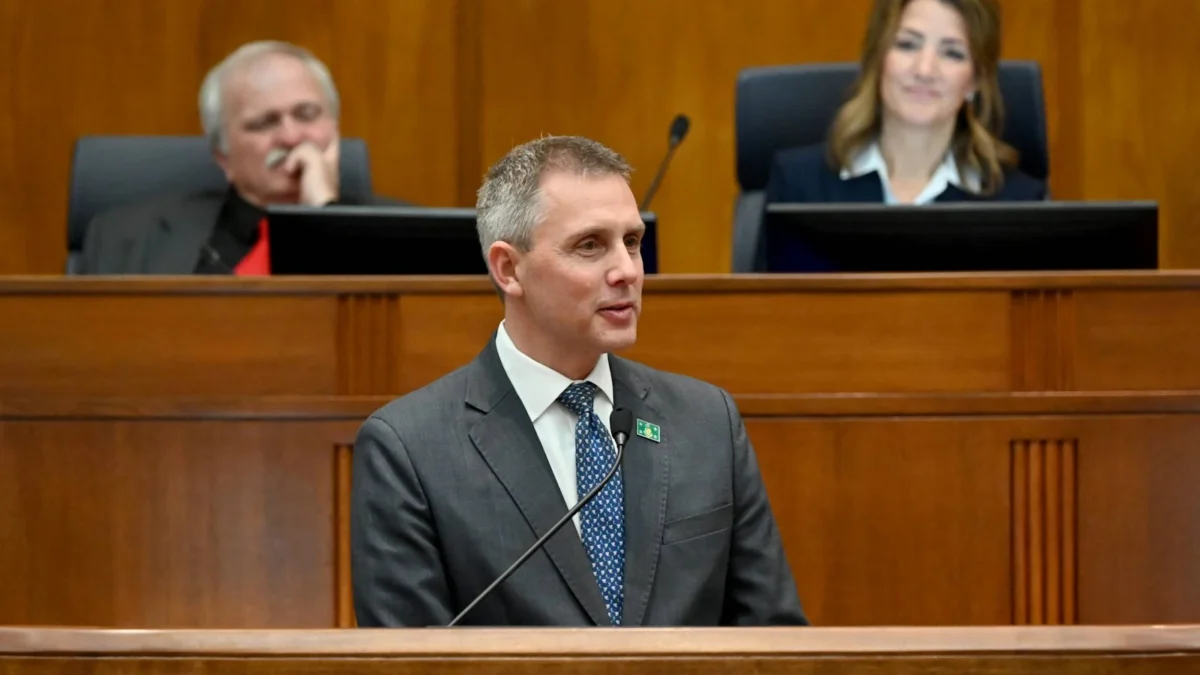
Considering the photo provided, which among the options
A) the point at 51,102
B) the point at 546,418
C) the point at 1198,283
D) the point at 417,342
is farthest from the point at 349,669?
the point at 51,102

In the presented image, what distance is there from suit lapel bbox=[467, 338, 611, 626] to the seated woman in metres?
1.78

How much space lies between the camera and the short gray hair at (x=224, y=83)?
3658mm

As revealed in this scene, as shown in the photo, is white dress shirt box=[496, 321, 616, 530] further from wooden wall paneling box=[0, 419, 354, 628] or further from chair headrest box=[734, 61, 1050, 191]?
chair headrest box=[734, 61, 1050, 191]

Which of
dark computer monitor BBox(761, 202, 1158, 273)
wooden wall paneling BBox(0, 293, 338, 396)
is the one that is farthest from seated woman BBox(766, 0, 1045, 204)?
wooden wall paneling BBox(0, 293, 338, 396)

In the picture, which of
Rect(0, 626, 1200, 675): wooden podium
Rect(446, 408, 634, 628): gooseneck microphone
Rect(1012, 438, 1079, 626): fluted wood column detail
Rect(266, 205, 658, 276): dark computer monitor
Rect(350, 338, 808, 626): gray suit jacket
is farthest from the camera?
Rect(266, 205, 658, 276): dark computer monitor

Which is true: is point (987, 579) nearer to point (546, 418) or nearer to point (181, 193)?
point (546, 418)

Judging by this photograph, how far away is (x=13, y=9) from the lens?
464 centimetres

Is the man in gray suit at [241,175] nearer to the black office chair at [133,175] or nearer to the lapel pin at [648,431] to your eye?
the black office chair at [133,175]

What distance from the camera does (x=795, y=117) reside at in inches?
147

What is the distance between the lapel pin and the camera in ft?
6.43

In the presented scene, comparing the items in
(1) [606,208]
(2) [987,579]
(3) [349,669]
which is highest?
(1) [606,208]

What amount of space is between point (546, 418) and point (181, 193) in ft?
6.47

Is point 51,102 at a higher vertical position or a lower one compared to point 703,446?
higher

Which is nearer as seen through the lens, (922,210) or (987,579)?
(987,579)
